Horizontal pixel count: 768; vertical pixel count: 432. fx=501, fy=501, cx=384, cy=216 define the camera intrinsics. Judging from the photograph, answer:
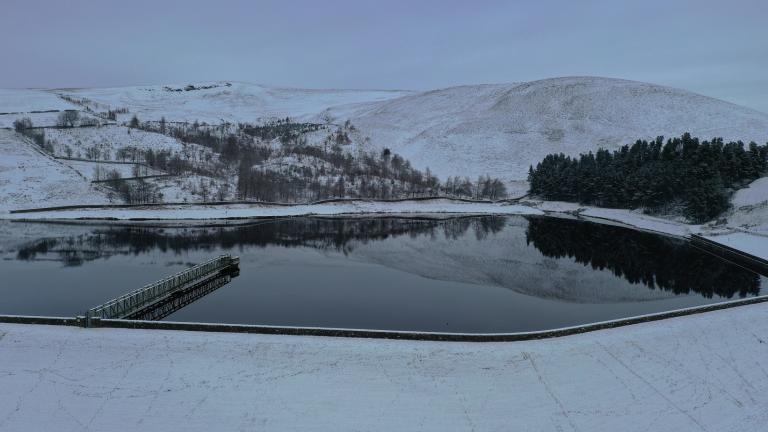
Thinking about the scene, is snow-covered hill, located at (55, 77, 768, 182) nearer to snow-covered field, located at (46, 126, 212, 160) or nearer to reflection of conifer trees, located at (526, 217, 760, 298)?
snow-covered field, located at (46, 126, 212, 160)

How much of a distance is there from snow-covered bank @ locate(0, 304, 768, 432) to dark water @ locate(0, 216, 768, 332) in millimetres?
4307

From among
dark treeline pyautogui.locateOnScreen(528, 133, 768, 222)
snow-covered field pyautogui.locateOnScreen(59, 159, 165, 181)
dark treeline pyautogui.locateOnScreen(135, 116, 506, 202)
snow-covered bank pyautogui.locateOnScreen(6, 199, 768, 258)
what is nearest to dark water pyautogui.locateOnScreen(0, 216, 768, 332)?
snow-covered bank pyautogui.locateOnScreen(6, 199, 768, 258)

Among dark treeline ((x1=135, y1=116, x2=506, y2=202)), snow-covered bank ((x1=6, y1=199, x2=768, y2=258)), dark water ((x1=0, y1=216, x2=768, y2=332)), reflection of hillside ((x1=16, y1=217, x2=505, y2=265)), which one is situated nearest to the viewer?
dark water ((x1=0, y1=216, x2=768, y2=332))

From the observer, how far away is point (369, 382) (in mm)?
18266

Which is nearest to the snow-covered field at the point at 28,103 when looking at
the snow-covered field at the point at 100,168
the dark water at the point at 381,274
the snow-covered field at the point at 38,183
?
the snow-covered field at the point at 100,168

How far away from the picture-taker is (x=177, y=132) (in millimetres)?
123250

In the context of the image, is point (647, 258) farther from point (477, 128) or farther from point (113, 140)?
point (477, 128)

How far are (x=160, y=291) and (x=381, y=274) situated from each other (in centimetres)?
1493

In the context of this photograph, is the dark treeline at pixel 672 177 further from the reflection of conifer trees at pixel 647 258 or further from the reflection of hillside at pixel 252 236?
the reflection of hillside at pixel 252 236

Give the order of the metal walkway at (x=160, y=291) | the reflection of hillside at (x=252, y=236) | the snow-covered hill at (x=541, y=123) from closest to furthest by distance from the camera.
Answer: the metal walkway at (x=160, y=291) < the reflection of hillside at (x=252, y=236) < the snow-covered hill at (x=541, y=123)

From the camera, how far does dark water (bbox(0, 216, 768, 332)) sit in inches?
1049

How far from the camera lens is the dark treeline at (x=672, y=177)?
201 ft

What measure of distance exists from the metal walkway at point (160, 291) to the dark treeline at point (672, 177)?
55.8 m

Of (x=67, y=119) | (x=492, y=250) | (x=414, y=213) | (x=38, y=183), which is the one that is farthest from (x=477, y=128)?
(x=38, y=183)
